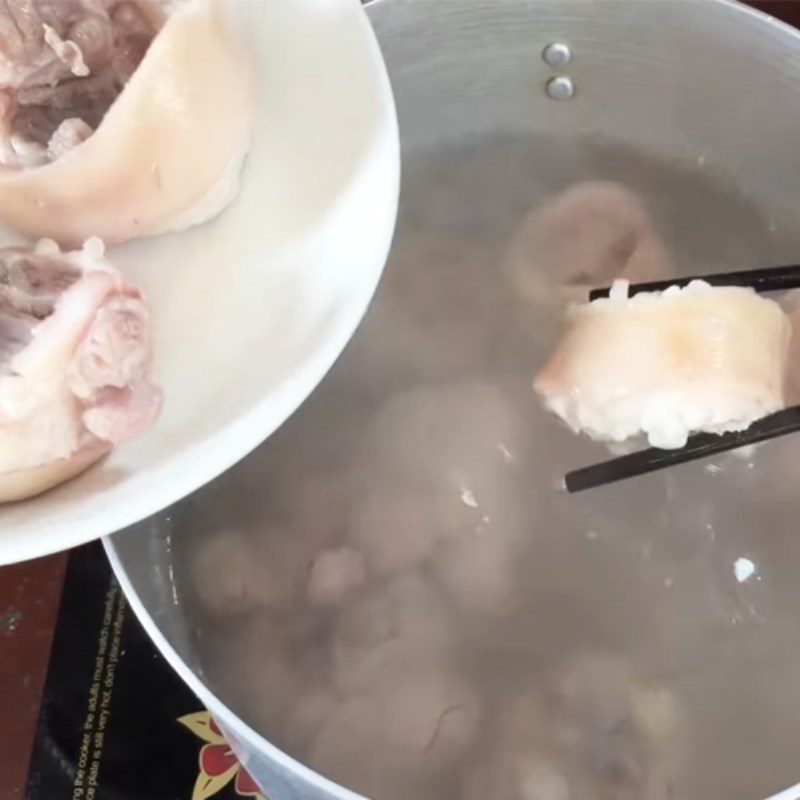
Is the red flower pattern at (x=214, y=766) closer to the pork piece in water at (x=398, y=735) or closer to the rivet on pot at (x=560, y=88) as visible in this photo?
the pork piece in water at (x=398, y=735)

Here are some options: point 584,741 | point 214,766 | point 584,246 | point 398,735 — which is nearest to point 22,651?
point 214,766

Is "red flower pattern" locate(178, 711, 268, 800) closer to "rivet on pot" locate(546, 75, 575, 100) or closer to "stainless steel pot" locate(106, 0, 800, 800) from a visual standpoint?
"stainless steel pot" locate(106, 0, 800, 800)

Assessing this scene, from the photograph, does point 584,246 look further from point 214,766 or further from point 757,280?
point 214,766

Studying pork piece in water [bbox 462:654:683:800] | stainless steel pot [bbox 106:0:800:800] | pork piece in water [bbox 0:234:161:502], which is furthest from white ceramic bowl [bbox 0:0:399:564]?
pork piece in water [bbox 462:654:683:800]

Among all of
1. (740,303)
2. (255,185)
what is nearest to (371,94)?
(255,185)

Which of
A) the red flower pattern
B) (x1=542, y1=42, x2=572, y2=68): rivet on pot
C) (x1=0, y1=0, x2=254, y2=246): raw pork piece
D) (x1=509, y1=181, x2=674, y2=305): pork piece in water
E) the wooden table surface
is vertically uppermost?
(x1=0, y1=0, x2=254, y2=246): raw pork piece

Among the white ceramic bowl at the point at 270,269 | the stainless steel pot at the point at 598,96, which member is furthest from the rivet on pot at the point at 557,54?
the white ceramic bowl at the point at 270,269
